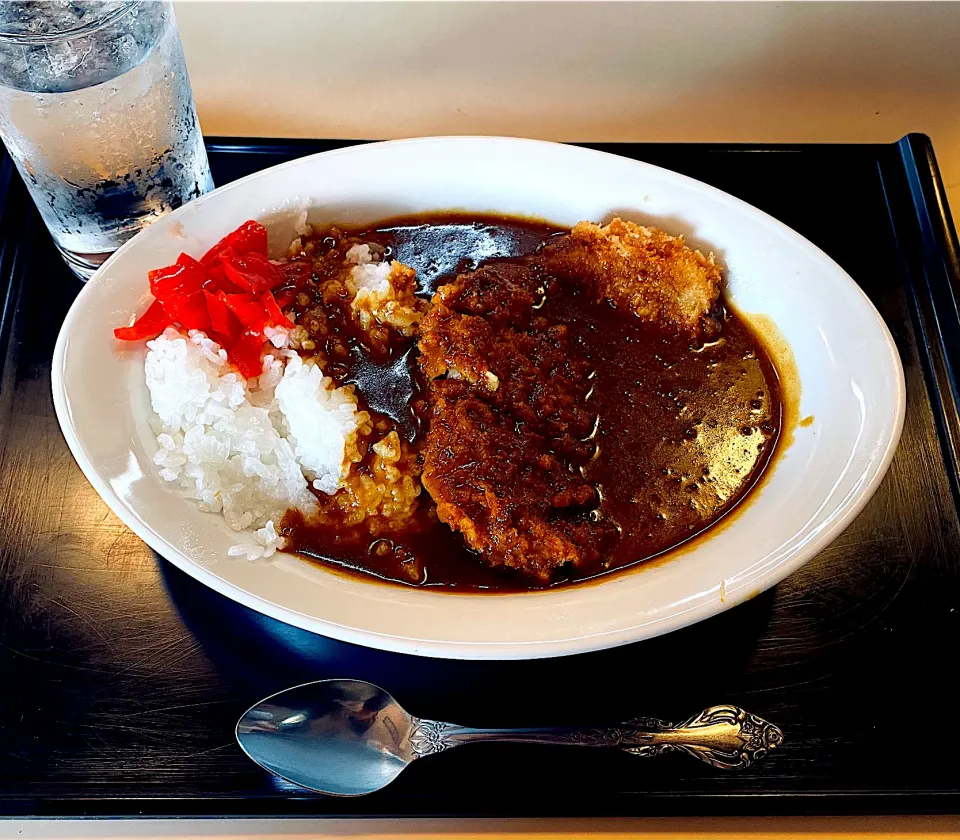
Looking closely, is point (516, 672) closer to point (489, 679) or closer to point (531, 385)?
point (489, 679)

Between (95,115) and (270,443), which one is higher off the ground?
(95,115)

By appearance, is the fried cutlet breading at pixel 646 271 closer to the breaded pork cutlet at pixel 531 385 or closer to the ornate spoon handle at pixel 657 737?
the breaded pork cutlet at pixel 531 385

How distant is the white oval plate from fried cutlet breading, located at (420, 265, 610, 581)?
0.10 m

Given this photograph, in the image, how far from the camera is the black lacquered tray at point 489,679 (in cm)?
147

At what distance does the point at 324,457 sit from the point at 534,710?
0.61 meters

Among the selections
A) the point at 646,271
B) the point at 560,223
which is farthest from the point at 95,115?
the point at 646,271

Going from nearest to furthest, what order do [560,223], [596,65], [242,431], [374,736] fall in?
[374,736] < [242,431] < [560,223] < [596,65]

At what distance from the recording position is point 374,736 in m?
1.48

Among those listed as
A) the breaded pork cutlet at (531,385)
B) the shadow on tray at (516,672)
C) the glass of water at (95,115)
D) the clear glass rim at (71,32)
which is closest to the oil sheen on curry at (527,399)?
the breaded pork cutlet at (531,385)

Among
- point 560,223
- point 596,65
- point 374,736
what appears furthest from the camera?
point 596,65

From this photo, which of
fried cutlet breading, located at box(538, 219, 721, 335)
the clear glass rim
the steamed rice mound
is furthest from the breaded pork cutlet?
the clear glass rim

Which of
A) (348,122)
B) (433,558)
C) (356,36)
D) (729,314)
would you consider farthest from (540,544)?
(356,36)

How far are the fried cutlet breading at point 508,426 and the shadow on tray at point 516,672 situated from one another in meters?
0.18

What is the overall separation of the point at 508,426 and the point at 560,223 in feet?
1.95
